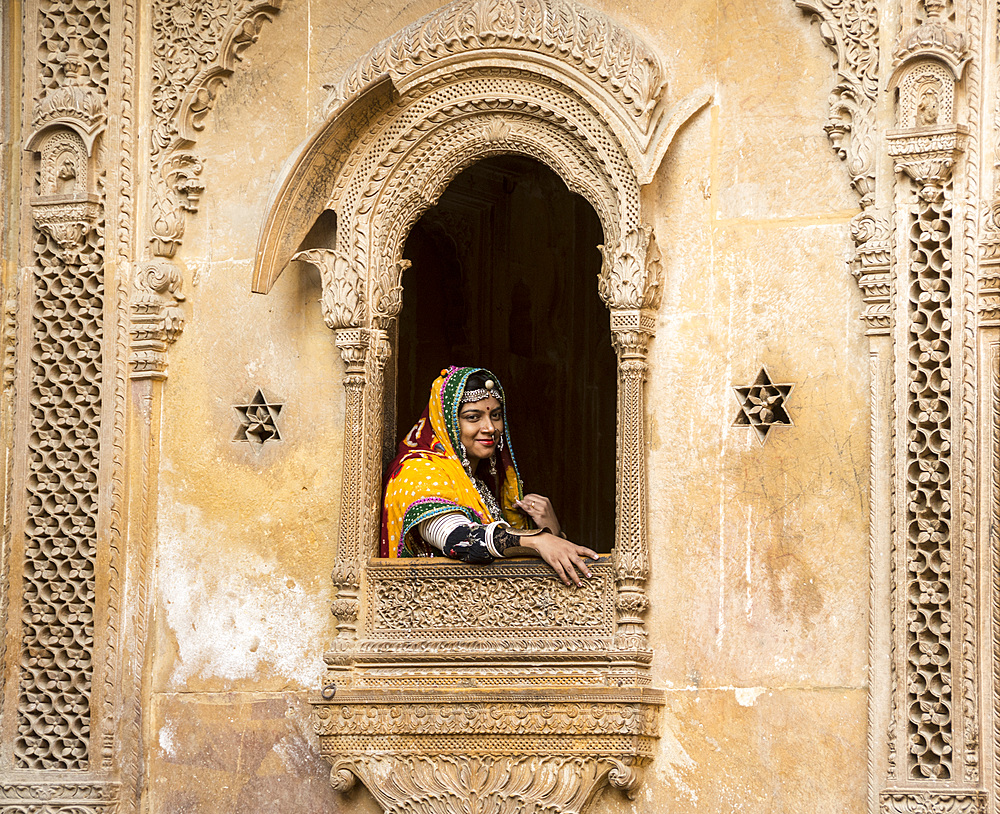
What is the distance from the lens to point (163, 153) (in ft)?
34.2

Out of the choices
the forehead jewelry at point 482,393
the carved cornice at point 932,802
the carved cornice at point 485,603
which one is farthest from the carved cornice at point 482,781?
the forehead jewelry at point 482,393

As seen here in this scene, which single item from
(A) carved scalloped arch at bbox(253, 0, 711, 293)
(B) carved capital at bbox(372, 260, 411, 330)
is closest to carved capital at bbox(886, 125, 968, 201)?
(A) carved scalloped arch at bbox(253, 0, 711, 293)

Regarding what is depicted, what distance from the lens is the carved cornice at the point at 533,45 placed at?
31.0 feet

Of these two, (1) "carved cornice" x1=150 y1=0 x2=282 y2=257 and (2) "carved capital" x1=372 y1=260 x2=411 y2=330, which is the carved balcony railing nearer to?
(2) "carved capital" x1=372 y1=260 x2=411 y2=330

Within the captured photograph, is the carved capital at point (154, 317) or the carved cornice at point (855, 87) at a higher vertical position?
the carved cornice at point (855, 87)

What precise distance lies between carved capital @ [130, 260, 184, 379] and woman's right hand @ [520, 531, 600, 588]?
209cm

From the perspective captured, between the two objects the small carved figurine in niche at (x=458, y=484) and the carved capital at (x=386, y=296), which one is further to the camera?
the carved capital at (x=386, y=296)

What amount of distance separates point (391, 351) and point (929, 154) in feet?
8.81

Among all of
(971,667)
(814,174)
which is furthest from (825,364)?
(971,667)

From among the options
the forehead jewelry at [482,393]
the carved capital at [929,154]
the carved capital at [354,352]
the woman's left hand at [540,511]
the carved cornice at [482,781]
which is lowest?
the carved cornice at [482,781]

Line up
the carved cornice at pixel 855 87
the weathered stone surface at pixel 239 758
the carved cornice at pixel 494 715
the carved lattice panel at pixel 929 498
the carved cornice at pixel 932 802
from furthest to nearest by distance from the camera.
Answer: the weathered stone surface at pixel 239 758, the carved cornice at pixel 494 715, the carved cornice at pixel 855 87, the carved lattice panel at pixel 929 498, the carved cornice at pixel 932 802

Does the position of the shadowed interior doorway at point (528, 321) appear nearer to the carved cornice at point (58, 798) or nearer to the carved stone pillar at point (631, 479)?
the carved stone pillar at point (631, 479)

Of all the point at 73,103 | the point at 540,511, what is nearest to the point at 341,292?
the point at 540,511

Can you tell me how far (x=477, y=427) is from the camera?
32.9 ft
